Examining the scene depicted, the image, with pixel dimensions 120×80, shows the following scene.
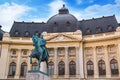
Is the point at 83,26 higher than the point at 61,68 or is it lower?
higher

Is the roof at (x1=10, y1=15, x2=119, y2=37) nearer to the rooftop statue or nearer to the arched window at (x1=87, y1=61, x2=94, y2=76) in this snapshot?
the arched window at (x1=87, y1=61, x2=94, y2=76)

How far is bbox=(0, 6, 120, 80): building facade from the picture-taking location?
4456 centimetres

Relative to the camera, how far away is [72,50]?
4803 centimetres

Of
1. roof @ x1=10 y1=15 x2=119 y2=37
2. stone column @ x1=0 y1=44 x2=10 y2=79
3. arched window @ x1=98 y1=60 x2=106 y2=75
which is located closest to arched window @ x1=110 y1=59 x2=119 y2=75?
arched window @ x1=98 y1=60 x2=106 y2=75

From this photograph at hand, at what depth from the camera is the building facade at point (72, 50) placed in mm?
44562

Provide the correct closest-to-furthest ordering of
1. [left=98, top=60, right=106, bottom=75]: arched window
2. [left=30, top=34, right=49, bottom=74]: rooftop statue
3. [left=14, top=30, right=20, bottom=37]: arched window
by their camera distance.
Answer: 1. [left=30, top=34, right=49, bottom=74]: rooftop statue
2. [left=98, top=60, right=106, bottom=75]: arched window
3. [left=14, top=30, right=20, bottom=37]: arched window

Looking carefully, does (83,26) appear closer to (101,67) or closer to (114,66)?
(101,67)

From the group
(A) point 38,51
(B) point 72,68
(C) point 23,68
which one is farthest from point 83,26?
(A) point 38,51

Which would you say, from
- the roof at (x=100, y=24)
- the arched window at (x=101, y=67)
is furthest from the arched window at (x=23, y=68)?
the arched window at (x=101, y=67)

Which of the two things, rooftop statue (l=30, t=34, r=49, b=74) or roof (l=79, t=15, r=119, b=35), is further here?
roof (l=79, t=15, r=119, b=35)

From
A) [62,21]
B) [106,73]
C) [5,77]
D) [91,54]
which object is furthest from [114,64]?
[5,77]

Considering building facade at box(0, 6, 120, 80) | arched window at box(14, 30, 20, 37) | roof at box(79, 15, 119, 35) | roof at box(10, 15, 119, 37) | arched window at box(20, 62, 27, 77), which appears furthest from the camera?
arched window at box(14, 30, 20, 37)

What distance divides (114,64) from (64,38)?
41.2 feet

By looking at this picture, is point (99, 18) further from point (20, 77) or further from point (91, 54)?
point (20, 77)
